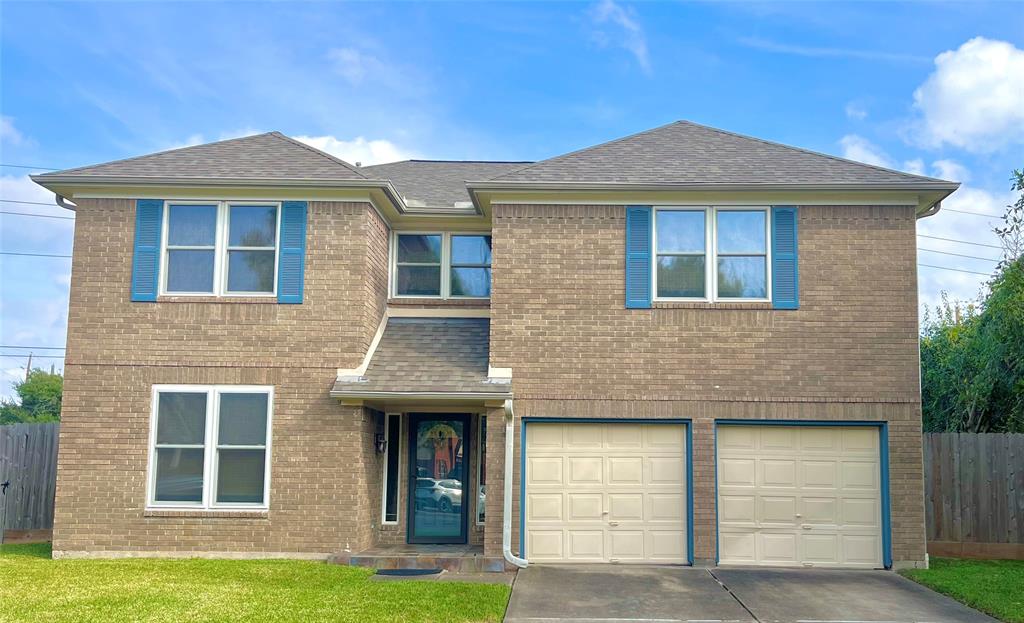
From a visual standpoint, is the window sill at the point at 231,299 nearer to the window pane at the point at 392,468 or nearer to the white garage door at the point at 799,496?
the window pane at the point at 392,468

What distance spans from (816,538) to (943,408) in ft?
19.7

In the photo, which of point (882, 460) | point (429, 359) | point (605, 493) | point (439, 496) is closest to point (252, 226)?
point (429, 359)

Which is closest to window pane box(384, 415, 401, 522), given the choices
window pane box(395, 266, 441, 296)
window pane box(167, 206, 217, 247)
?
window pane box(395, 266, 441, 296)

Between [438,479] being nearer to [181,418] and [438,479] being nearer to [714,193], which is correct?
[181,418]

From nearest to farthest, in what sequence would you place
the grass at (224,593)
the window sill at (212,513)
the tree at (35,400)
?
the grass at (224,593) → the window sill at (212,513) → the tree at (35,400)

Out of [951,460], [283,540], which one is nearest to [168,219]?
[283,540]

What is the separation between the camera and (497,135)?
21.7 metres

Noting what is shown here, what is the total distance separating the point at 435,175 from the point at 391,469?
5942 millimetres

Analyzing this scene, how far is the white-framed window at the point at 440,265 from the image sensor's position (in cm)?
1441

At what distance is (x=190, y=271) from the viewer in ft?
42.1

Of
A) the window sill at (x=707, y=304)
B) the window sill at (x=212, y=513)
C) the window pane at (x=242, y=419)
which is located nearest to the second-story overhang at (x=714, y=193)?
the window sill at (x=707, y=304)

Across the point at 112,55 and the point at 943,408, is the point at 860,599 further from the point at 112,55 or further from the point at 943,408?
the point at 112,55

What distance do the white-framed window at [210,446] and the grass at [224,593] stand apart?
3.02 ft

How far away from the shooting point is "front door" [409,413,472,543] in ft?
A: 45.4
